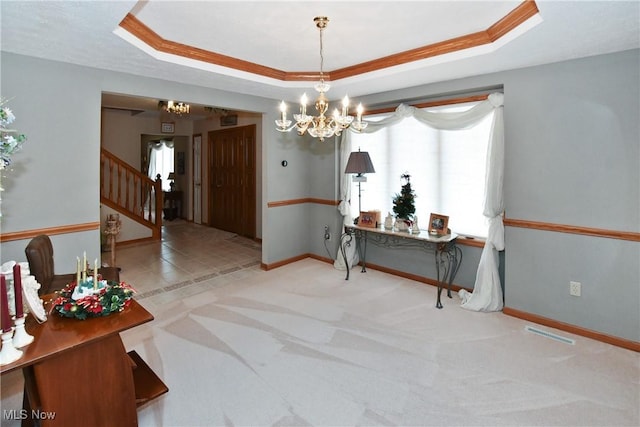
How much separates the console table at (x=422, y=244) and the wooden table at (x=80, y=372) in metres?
2.81

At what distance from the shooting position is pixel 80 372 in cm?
164

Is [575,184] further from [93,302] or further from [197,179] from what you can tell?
[197,179]

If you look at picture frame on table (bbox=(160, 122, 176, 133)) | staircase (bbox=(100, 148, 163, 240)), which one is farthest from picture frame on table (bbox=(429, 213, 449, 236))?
picture frame on table (bbox=(160, 122, 176, 133))

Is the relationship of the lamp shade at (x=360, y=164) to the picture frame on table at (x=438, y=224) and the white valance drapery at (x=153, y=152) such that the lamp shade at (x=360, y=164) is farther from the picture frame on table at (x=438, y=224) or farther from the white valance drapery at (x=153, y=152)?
the white valance drapery at (x=153, y=152)

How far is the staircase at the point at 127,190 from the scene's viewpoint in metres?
6.06

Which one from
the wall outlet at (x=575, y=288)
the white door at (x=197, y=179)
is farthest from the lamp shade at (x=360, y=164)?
the white door at (x=197, y=179)

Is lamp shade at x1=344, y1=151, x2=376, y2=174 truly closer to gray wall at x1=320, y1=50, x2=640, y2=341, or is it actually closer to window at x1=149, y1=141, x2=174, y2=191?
gray wall at x1=320, y1=50, x2=640, y2=341

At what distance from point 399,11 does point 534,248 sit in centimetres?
247

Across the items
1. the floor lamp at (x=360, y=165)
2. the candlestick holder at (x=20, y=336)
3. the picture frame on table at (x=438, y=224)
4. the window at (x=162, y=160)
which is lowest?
the candlestick holder at (x=20, y=336)

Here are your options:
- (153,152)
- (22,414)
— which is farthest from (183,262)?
(153,152)

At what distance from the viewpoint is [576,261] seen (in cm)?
294

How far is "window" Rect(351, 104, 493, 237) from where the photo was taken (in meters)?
3.70

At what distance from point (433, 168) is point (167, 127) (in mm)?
6730

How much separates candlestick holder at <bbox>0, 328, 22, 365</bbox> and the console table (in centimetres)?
326
